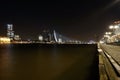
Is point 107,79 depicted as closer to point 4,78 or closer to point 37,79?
point 37,79

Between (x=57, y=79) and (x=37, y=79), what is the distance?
115 cm

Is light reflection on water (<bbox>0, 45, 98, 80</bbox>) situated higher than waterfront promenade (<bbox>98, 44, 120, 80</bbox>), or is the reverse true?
waterfront promenade (<bbox>98, 44, 120, 80</bbox>)

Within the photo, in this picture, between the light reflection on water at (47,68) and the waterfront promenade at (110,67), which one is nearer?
the waterfront promenade at (110,67)

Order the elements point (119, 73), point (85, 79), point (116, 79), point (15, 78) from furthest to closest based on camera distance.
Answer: point (15, 78)
point (85, 79)
point (119, 73)
point (116, 79)

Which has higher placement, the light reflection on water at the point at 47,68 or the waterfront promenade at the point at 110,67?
the waterfront promenade at the point at 110,67

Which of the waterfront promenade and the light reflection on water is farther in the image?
the light reflection on water

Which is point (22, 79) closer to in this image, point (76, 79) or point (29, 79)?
point (29, 79)

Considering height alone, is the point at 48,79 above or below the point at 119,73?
below

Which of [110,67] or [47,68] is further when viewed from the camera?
[47,68]

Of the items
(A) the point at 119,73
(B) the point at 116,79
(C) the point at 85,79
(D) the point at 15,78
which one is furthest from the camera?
(D) the point at 15,78

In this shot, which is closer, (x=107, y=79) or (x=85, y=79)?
(x=107, y=79)

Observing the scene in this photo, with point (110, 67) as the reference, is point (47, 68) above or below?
below

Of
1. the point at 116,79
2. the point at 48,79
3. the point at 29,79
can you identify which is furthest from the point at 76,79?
the point at 116,79

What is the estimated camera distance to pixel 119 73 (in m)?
9.64
